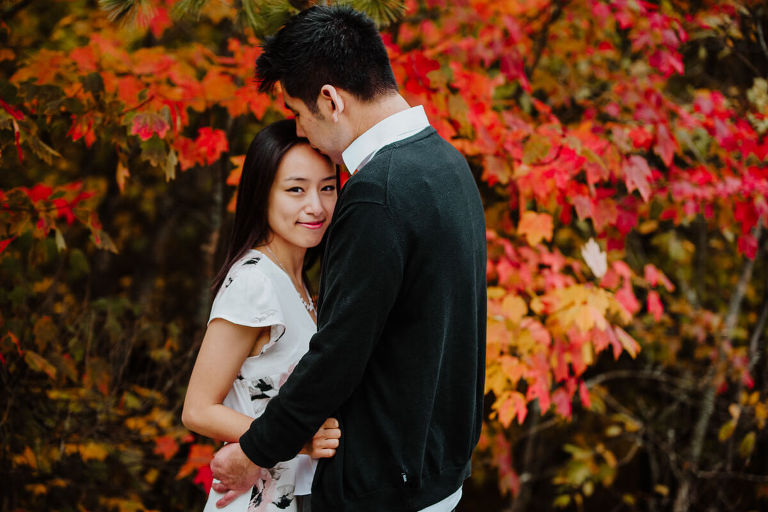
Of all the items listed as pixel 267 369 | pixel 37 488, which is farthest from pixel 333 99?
pixel 37 488

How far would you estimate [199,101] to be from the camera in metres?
2.67

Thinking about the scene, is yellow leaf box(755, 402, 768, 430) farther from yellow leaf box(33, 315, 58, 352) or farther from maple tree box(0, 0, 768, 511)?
yellow leaf box(33, 315, 58, 352)

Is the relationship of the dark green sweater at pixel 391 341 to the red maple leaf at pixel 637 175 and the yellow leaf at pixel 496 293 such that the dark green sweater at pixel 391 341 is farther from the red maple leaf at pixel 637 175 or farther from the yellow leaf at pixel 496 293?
the red maple leaf at pixel 637 175

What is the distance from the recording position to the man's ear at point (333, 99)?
60.9 inches

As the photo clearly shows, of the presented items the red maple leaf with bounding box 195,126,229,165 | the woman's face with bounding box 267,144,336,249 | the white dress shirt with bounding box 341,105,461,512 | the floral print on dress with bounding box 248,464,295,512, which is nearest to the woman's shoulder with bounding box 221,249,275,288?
the woman's face with bounding box 267,144,336,249

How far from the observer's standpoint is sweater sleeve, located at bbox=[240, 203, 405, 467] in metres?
1.34

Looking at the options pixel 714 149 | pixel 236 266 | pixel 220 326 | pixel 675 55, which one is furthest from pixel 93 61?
pixel 714 149

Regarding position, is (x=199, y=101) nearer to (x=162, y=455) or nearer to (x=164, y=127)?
(x=164, y=127)

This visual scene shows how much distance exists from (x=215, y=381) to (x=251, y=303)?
24 cm

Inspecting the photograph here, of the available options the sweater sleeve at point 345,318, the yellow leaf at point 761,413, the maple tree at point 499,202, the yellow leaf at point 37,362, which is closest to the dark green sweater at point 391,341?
the sweater sleeve at point 345,318

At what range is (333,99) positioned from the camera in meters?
1.55

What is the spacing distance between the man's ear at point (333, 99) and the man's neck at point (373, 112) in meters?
0.05

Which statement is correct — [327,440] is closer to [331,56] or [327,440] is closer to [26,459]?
[331,56]

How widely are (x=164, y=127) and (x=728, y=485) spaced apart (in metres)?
4.07
